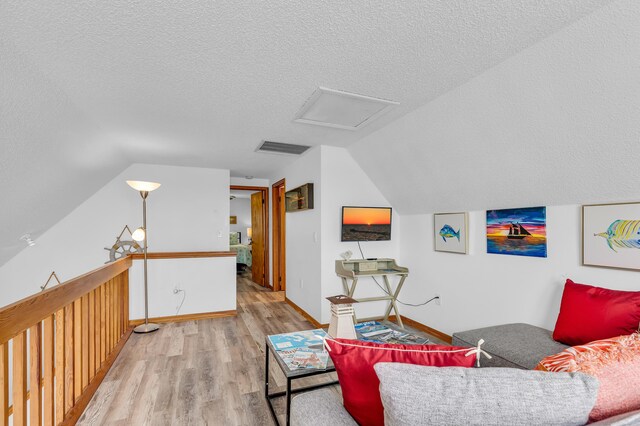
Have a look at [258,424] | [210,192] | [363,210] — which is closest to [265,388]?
[258,424]

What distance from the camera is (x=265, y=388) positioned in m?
2.31

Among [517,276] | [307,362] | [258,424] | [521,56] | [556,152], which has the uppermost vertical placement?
[521,56]

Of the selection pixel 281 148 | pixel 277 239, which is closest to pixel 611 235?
pixel 281 148

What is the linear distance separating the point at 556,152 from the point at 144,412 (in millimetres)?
3350

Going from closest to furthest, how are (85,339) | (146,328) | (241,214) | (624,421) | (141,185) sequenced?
(624,421) < (85,339) < (141,185) < (146,328) < (241,214)

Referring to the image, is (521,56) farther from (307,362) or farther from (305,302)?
(305,302)

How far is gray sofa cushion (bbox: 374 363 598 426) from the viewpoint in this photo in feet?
2.48

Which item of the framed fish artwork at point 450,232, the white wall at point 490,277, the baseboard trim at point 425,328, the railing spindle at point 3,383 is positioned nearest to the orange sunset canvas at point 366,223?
the white wall at point 490,277

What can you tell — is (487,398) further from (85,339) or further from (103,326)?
(103,326)

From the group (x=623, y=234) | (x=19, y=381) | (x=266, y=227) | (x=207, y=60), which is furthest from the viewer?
(x=266, y=227)

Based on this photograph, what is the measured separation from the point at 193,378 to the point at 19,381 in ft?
4.60

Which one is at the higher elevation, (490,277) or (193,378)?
(490,277)

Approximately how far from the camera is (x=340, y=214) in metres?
3.83

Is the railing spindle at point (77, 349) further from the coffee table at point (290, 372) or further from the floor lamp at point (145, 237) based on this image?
the floor lamp at point (145, 237)
